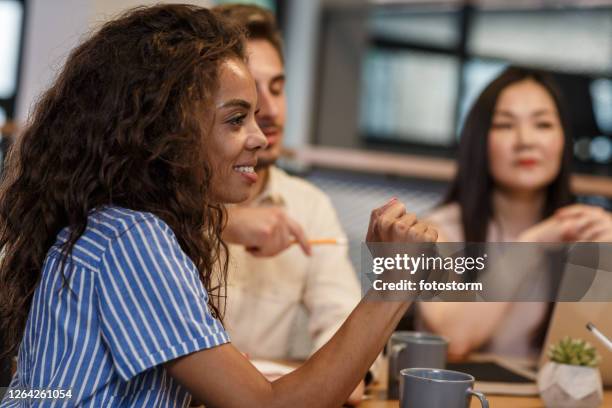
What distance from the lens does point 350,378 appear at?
0.88 metres

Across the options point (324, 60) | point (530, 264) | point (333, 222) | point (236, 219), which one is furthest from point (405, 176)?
point (530, 264)

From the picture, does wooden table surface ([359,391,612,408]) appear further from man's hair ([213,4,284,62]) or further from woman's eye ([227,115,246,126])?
man's hair ([213,4,284,62])

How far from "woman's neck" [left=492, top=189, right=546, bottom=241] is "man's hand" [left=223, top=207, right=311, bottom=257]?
28.9 inches

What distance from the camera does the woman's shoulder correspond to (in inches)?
79.0

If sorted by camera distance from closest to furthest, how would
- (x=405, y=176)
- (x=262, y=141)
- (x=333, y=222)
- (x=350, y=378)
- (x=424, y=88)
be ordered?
(x=350, y=378) → (x=262, y=141) → (x=333, y=222) → (x=405, y=176) → (x=424, y=88)

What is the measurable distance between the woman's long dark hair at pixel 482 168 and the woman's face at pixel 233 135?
1.11 m

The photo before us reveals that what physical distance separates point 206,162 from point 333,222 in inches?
36.7

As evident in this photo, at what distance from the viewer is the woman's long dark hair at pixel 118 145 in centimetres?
88

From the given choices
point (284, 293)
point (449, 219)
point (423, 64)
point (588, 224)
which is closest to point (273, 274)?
point (284, 293)

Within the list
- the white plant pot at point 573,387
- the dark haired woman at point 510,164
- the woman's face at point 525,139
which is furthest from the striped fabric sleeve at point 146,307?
the woman's face at point 525,139

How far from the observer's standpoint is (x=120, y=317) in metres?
0.80

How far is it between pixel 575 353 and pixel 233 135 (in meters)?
0.60

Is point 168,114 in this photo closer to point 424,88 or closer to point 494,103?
point 494,103

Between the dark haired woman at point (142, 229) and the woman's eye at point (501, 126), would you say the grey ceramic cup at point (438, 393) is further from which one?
the woman's eye at point (501, 126)
